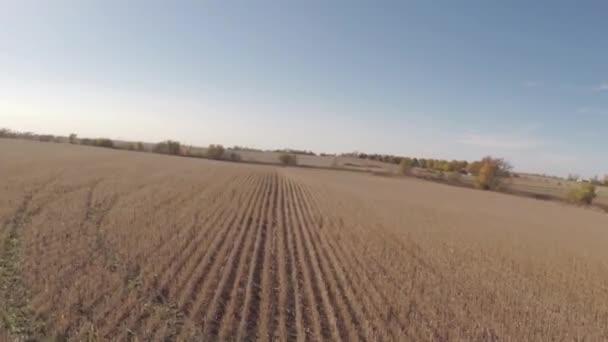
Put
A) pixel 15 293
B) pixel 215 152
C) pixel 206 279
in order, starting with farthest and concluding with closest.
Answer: pixel 215 152 < pixel 206 279 < pixel 15 293

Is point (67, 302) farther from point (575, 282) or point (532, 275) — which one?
point (575, 282)

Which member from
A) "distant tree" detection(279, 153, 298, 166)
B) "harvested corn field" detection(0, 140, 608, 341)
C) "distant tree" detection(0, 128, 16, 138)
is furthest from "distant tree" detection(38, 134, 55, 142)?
"harvested corn field" detection(0, 140, 608, 341)

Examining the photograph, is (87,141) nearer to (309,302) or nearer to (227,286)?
(227,286)

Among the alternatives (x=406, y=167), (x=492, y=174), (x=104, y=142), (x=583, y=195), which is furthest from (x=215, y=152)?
(x=583, y=195)

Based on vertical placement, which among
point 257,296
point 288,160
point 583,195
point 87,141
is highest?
point 87,141

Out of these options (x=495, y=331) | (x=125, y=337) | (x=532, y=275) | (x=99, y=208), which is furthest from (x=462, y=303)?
(x=99, y=208)

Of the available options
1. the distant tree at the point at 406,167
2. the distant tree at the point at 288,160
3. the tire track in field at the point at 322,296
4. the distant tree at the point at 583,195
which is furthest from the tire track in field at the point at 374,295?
the distant tree at the point at 288,160

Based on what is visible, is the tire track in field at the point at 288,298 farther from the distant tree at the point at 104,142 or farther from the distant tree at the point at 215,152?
the distant tree at the point at 104,142

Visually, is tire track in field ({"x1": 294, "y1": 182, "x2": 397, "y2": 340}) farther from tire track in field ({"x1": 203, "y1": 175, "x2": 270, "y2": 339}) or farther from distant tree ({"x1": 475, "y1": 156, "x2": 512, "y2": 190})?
distant tree ({"x1": 475, "y1": 156, "x2": 512, "y2": 190})
